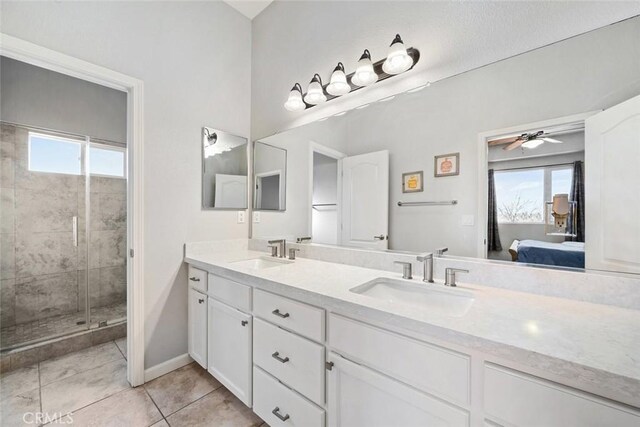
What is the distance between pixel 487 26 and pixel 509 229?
3.27ft

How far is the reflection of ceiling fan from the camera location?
1.08 m

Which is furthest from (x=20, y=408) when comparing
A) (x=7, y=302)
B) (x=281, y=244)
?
(x=281, y=244)

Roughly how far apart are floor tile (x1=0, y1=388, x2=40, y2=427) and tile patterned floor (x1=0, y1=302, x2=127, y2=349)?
668 mm

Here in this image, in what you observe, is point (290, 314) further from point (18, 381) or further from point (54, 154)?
point (54, 154)

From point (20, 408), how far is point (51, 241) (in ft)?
5.42

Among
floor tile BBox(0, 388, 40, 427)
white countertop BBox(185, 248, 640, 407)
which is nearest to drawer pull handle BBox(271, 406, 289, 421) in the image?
white countertop BBox(185, 248, 640, 407)

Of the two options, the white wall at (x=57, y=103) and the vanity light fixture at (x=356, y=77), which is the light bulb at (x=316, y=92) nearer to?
the vanity light fixture at (x=356, y=77)

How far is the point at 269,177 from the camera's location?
7.42 ft

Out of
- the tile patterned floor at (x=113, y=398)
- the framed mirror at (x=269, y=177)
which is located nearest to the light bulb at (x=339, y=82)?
the framed mirror at (x=269, y=177)

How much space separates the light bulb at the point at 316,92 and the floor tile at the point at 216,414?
6.80 ft

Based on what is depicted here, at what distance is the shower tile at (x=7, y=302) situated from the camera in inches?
88.5

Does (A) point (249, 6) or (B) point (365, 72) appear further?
(A) point (249, 6)

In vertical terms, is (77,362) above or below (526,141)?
below

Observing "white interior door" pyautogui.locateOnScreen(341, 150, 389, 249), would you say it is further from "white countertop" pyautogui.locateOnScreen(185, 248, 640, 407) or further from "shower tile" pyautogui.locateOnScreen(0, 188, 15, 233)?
"shower tile" pyautogui.locateOnScreen(0, 188, 15, 233)
